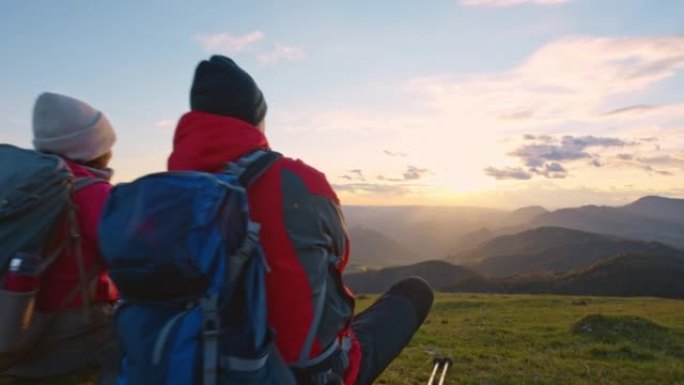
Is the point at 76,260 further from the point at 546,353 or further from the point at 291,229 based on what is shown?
the point at 546,353

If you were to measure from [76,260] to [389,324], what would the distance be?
9.87 ft

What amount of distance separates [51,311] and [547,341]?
15.9 m

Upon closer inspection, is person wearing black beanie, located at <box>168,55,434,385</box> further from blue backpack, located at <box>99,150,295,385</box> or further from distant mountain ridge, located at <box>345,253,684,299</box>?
distant mountain ridge, located at <box>345,253,684,299</box>

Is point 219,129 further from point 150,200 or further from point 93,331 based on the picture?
point 93,331

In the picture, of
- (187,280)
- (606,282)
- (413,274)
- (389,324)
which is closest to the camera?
(187,280)

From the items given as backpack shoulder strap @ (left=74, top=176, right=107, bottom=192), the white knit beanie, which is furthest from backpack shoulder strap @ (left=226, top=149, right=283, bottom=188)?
the white knit beanie

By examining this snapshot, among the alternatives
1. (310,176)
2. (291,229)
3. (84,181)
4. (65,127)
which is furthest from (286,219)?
(65,127)

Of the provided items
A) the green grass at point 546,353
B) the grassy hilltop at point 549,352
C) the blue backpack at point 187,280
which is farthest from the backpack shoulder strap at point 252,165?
the grassy hilltop at point 549,352

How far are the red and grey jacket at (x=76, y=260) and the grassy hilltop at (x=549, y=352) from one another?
728cm

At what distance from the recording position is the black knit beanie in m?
4.25

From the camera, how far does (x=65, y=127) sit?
4926 mm

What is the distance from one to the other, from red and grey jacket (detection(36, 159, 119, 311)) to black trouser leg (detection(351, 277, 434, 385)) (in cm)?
253

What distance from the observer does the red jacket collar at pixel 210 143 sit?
4031 millimetres

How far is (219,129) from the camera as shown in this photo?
4.05 metres
